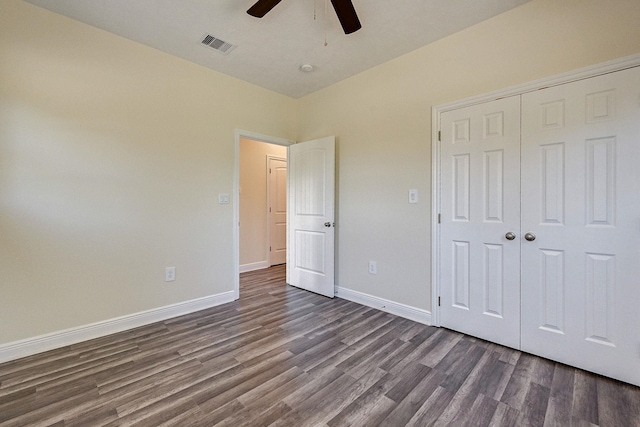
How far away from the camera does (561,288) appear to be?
1958mm

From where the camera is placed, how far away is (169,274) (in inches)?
111

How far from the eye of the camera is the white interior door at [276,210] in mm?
5145

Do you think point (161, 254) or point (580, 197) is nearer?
Result: point (580, 197)

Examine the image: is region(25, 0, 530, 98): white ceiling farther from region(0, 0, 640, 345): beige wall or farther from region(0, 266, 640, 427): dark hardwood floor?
region(0, 266, 640, 427): dark hardwood floor

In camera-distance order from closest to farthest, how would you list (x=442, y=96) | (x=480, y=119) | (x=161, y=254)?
(x=480, y=119)
(x=442, y=96)
(x=161, y=254)

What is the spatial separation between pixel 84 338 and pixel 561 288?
3856mm

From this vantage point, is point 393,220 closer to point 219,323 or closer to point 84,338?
point 219,323

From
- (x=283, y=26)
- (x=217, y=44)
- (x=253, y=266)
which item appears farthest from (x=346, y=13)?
(x=253, y=266)

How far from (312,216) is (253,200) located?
1.72m

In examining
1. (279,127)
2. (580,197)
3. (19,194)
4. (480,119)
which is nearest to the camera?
(580,197)

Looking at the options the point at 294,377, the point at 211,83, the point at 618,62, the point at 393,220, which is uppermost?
the point at 211,83

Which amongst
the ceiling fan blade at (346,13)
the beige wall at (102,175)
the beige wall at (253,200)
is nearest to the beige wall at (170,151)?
the beige wall at (102,175)

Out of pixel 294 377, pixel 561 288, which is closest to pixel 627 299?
pixel 561 288

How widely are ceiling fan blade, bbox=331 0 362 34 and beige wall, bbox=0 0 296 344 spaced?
1.91 m
